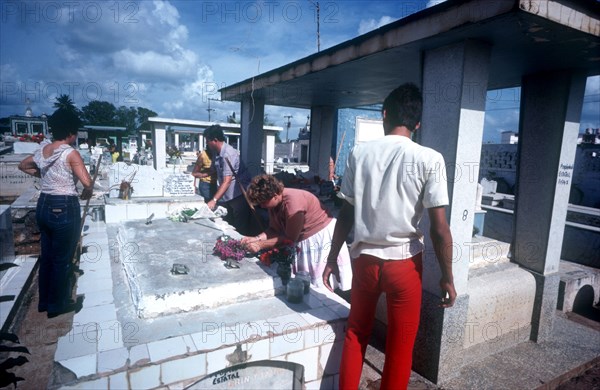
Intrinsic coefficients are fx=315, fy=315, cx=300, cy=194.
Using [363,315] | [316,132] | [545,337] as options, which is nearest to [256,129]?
[316,132]

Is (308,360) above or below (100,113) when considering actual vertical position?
below

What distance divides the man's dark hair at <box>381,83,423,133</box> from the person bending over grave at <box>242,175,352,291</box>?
149 centimetres

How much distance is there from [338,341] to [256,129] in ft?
20.0

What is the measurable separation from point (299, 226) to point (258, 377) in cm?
155

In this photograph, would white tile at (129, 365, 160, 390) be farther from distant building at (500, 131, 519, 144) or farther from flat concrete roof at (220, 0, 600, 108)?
distant building at (500, 131, 519, 144)

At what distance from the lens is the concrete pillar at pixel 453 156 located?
3.00 m

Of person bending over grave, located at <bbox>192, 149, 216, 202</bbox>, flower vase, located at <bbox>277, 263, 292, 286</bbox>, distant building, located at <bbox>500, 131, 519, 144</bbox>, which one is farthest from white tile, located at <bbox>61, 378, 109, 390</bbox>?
distant building, located at <bbox>500, 131, 519, 144</bbox>

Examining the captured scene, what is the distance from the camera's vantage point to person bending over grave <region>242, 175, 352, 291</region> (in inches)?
133

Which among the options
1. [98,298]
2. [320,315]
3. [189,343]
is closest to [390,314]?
[320,315]

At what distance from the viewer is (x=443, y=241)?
221cm

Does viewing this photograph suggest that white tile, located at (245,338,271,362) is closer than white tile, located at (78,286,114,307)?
Yes

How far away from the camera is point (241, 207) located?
5484mm

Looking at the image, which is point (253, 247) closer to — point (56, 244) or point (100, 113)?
point (56, 244)

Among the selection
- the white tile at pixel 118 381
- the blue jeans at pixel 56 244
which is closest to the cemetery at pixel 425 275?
the white tile at pixel 118 381
